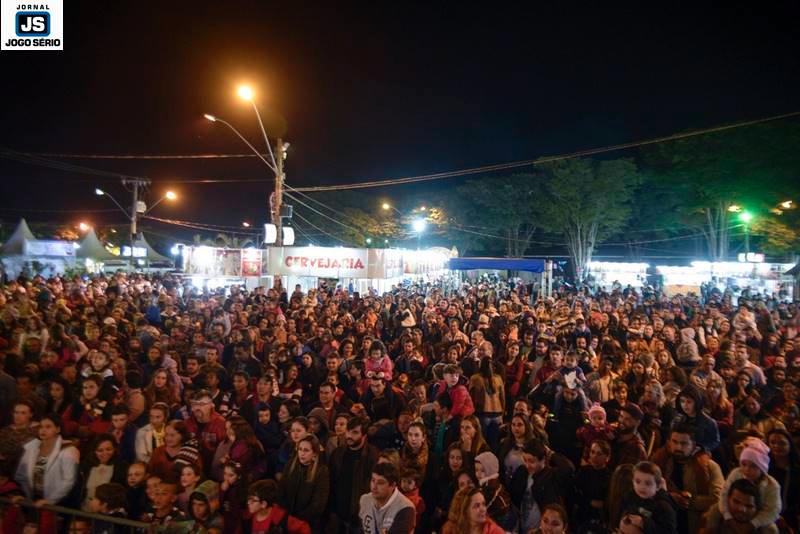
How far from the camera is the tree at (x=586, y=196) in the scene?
3253 centimetres

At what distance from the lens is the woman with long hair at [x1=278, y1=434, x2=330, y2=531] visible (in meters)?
3.83

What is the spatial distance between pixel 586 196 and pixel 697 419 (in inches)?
1215

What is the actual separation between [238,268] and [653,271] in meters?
24.7

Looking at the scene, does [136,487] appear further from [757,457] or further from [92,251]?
[92,251]

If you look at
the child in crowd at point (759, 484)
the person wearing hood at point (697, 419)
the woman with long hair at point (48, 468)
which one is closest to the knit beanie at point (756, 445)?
Answer: the child in crowd at point (759, 484)

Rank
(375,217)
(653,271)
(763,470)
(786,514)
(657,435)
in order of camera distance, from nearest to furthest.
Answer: (763,470)
(786,514)
(657,435)
(653,271)
(375,217)

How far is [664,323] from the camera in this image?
9.86 metres

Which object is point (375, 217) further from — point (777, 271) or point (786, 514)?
point (786, 514)

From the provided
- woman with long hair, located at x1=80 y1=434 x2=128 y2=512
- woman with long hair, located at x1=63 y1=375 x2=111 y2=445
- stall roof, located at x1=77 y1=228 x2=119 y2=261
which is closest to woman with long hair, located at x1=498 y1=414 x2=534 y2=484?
woman with long hair, located at x1=80 y1=434 x2=128 y2=512

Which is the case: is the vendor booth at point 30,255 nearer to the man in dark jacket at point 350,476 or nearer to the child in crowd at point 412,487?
the man in dark jacket at point 350,476

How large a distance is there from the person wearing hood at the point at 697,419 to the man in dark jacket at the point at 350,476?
8.74ft

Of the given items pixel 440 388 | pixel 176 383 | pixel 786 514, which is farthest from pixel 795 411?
pixel 176 383

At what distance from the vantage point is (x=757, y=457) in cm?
354

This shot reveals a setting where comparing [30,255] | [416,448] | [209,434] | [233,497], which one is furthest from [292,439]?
[30,255]
